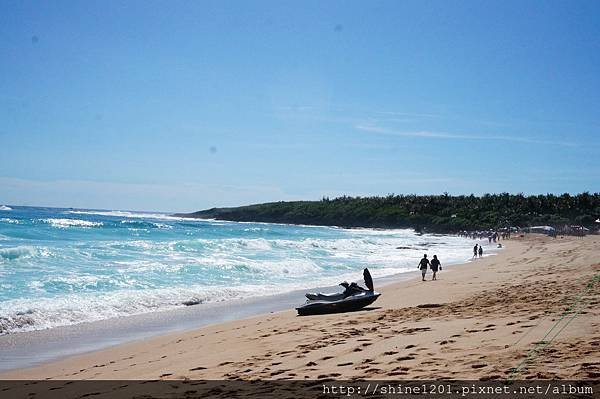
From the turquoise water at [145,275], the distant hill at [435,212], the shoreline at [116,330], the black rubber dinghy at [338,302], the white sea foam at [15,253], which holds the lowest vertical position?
the shoreline at [116,330]

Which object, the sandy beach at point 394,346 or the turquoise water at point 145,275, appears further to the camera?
the turquoise water at point 145,275

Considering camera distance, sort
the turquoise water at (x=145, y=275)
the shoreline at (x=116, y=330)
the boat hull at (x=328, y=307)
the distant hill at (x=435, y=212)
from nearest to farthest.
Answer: the shoreline at (x=116, y=330) → the boat hull at (x=328, y=307) → the turquoise water at (x=145, y=275) → the distant hill at (x=435, y=212)

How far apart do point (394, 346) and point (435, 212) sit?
9699 cm

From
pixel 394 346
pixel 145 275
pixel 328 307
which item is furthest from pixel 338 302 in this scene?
pixel 145 275

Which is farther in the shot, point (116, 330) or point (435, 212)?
point (435, 212)

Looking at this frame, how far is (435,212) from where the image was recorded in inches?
3999

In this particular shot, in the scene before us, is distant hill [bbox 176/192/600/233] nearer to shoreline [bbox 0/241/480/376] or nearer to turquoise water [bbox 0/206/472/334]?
turquoise water [bbox 0/206/472/334]

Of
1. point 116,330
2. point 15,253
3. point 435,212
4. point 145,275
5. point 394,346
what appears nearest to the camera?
point 394,346

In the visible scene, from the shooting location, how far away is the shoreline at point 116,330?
1028 centimetres

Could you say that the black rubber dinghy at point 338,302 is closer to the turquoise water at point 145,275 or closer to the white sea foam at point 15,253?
the turquoise water at point 145,275

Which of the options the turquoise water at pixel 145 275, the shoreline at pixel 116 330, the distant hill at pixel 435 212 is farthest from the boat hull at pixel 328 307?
the distant hill at pixel 435 212

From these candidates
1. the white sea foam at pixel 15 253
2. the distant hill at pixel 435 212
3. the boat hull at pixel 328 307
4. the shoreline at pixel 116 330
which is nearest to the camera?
the shoreline at pixel 116 330

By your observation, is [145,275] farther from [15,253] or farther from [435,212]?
[435,212]

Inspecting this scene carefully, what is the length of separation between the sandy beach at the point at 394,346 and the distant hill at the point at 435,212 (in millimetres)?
66339
